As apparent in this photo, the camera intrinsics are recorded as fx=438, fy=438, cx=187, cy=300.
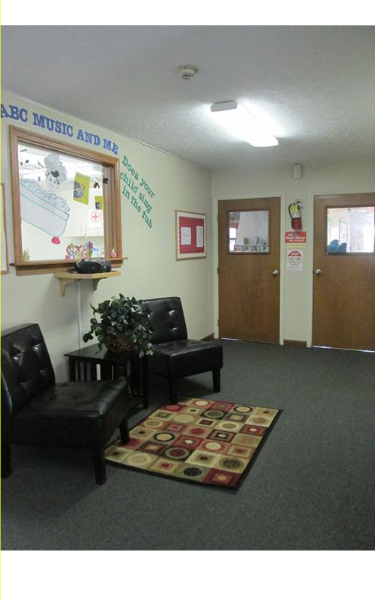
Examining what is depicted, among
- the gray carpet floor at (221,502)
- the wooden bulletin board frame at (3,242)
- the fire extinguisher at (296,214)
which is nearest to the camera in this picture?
the gray carpet floor at (221,502)

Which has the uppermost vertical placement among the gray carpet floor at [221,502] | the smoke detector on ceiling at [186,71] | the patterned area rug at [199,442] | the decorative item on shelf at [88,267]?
the smoke detector on ceiling at [186,71]

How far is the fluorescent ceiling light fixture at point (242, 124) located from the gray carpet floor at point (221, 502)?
2330 millimetres

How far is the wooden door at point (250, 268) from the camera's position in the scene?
5758 mm

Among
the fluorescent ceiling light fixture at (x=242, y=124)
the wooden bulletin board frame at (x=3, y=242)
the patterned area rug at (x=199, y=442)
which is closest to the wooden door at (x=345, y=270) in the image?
the fluorescent ceiling light fixture at (x=242, y=124)

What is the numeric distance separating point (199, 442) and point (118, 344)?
909 mm

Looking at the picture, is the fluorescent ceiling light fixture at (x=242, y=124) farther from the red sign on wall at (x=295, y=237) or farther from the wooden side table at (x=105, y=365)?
the wooden side table at (x=105, y=365)

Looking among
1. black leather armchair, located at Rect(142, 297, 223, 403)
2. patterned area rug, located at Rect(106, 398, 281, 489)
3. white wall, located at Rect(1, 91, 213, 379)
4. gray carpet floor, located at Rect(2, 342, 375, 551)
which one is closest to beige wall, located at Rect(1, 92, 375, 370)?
white wall, located at Rect(1, 91, 213, 379)

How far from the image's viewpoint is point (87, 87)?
108 inches

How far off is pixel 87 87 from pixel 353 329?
165 inches

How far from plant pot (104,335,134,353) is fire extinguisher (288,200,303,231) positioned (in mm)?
3168

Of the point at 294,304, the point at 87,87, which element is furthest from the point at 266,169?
the point at 87,87

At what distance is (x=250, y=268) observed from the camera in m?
5.89

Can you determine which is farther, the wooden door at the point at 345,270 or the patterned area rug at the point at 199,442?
the wooden door at the point at 345,270

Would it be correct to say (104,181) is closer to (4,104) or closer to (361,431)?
(4,104)
